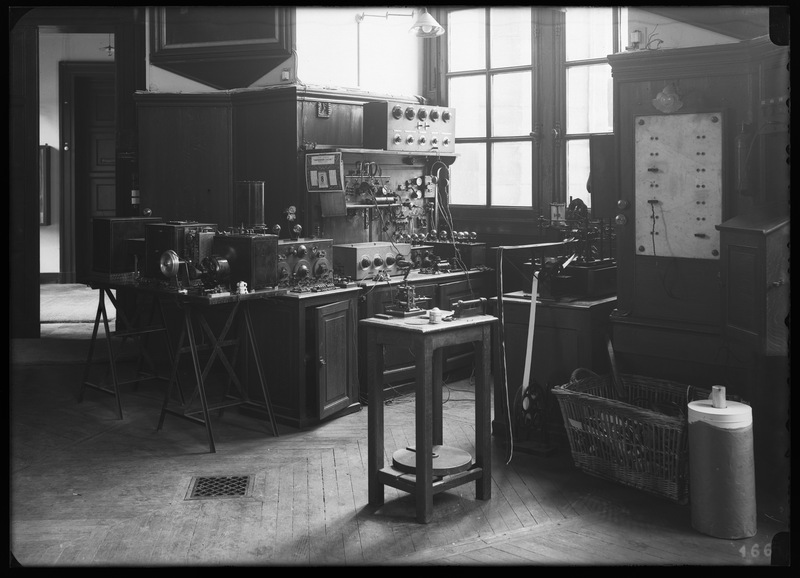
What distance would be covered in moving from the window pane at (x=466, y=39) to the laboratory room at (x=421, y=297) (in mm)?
44

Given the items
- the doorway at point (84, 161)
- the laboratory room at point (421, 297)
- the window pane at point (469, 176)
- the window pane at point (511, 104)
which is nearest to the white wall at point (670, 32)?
the laboratory room at point (421, 297)

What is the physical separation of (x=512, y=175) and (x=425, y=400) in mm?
3857

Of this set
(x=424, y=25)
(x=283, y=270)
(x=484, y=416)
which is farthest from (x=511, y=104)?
(x=484, y=416)

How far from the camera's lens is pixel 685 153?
15.5 ft

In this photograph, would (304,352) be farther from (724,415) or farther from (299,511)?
(724,415)

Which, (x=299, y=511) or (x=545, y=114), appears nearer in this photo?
(x=299, y=511)

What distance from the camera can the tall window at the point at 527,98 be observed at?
273 inches

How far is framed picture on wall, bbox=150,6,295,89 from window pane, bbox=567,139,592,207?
2365 mm

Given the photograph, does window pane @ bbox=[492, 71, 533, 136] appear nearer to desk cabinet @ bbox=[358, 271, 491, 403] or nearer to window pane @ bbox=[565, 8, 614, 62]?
window pane @ bbox=[565, 8, 614, 62]

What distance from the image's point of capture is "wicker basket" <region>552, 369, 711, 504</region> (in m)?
4.21

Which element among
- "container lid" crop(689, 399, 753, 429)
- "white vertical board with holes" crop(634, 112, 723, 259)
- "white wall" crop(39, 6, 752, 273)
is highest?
"white wall" crop(39, 6, 752, 273)

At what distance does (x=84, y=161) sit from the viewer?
12.5 meters

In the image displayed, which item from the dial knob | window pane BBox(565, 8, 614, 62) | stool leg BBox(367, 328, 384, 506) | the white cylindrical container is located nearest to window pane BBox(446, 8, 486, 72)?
window pane BBox(565, 8, 614, 62)

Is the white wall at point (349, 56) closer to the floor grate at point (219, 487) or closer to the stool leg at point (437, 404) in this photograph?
the stool leg at point (437, 404)
